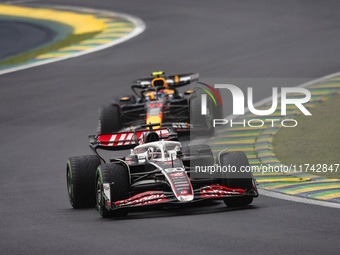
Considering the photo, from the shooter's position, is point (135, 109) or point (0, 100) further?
point (0, 100)

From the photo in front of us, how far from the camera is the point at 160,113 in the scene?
779 inches

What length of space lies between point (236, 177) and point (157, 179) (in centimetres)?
120

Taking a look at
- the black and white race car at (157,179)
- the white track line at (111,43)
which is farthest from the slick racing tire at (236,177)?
the white track line at (111,43)

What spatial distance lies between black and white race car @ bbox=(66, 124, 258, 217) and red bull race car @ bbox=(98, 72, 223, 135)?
543 centimetres

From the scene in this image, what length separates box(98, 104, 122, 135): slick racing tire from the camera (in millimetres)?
20125

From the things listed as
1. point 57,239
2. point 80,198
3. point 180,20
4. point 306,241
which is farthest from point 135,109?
point 180,20

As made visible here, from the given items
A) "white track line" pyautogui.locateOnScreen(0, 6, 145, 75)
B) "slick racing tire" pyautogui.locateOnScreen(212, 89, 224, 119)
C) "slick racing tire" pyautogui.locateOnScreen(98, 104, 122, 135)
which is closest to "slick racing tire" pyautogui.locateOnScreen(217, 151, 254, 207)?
"slick racing tire" pyautogui.locateOnScreen(98, 104, 122, 135)

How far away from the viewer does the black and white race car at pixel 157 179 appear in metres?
12.4

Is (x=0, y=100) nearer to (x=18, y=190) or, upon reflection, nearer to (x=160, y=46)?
(x=160, y=46)

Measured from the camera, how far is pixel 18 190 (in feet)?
52.4

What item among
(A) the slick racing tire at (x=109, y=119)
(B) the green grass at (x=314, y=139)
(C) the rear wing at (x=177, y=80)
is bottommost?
(B) the green grass at (x=314, y=139)

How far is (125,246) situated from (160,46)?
20.9 m

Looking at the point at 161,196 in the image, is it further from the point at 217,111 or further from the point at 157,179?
the point at 217,111

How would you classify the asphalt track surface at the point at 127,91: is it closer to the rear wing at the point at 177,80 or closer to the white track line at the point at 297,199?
the white track line at the point at 297,199
